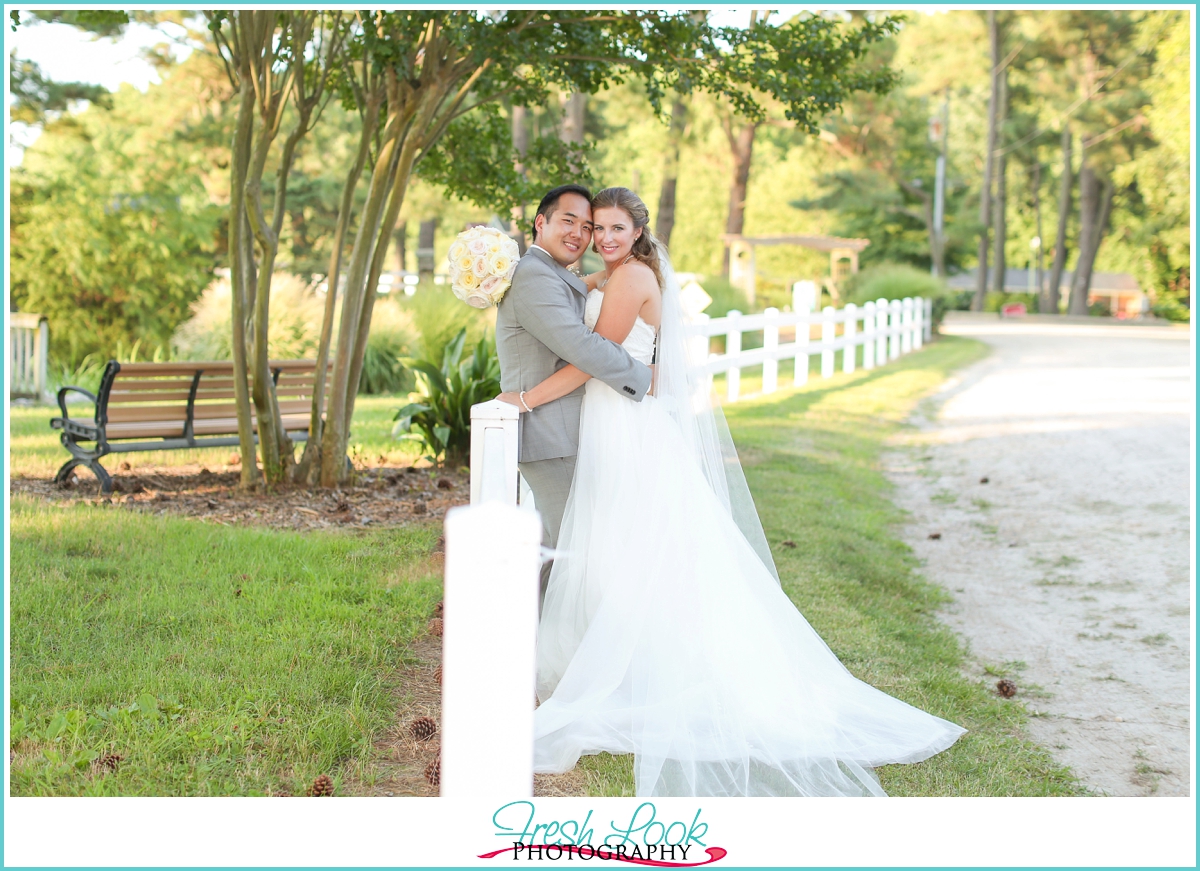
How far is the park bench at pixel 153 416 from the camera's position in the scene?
24.4 feet

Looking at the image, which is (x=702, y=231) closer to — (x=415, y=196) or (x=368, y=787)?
(x=415, y=196)

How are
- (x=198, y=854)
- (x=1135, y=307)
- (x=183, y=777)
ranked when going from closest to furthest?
(x=198, y=854), (x=183, y=777), (x=1135, y=307)

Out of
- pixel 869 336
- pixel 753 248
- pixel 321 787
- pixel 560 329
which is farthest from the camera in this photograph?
pixel 753 248

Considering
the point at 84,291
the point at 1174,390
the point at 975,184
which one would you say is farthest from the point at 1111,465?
the point at 975,184

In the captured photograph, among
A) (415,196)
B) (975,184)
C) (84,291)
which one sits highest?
(975,184)

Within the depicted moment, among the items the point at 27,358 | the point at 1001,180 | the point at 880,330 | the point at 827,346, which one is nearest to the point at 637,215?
the point at 27,358

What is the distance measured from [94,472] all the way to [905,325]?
62.3ft

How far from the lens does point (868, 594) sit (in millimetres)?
6020

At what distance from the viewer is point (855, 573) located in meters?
6.40

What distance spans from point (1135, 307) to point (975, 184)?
1390 inches

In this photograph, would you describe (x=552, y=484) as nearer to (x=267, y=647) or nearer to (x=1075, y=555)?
(x=267, y=647)

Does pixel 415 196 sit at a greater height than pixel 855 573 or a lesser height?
greater

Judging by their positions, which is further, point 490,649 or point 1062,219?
point 1062,219

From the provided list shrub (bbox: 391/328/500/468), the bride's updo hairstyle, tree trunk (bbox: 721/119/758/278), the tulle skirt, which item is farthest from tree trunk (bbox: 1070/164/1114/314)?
the tulle skirt
